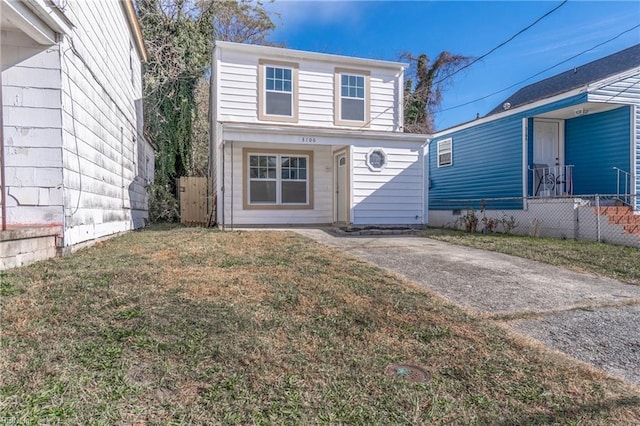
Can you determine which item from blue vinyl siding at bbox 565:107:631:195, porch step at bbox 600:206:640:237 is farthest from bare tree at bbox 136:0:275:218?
porch step at bbox 600:206:640:237

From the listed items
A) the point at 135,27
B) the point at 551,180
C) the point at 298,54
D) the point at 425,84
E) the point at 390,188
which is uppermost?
the point at 425,84

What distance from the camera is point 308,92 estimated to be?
1120 centimetres

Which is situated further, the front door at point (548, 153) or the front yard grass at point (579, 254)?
→ the front door at point (548, 153)

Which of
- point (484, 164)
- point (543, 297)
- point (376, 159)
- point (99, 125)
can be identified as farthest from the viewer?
point (484, 164)

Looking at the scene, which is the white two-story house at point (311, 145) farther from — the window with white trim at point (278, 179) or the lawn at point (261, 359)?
the lawn at point (261, 359)

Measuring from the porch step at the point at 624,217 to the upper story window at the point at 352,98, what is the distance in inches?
265

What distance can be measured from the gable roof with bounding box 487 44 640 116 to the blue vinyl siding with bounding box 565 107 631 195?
1153 millimetres

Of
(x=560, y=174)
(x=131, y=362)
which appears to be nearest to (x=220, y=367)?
(x=131, y=362)

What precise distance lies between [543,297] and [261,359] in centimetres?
332

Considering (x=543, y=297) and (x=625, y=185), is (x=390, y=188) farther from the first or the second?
(x=543, y=297)

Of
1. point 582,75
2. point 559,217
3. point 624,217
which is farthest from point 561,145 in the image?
point 624,217

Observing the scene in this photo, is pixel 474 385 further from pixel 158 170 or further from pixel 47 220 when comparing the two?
pixel 158 170

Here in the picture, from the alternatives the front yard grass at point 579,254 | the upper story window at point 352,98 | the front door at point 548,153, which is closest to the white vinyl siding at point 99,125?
the upper story window at point 352,98

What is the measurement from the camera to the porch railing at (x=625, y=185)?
967 centimetres
